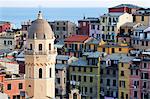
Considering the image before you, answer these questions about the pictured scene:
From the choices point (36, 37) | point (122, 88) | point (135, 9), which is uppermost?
point (135, 9)

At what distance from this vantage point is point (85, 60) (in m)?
69.1

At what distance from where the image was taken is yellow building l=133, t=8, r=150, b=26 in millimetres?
81250

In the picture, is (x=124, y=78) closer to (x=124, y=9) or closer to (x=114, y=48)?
(x=114, y=48)

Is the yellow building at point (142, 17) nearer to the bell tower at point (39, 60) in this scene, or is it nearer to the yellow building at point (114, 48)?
the yellow building at point (114, 48)

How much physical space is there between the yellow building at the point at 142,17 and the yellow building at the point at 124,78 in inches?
648

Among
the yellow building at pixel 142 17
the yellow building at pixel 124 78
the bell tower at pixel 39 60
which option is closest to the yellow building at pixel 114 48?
the yellow building at pixel 124 78

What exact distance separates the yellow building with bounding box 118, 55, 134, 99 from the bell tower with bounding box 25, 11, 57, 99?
19.9 metres

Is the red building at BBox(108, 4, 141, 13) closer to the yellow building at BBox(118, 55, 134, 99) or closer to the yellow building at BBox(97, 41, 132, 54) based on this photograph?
the yellow building at BBox(97, 41, 132, 54)

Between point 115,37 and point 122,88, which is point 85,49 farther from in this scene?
point 122,88

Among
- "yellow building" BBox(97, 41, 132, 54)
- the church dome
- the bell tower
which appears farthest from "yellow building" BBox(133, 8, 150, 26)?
the bell tower

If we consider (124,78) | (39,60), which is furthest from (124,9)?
(39,60)

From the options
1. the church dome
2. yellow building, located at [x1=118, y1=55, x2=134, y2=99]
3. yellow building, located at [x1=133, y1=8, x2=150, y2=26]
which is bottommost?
yellow building, located at [x1=118, y1=55, x2=134, y2=99]

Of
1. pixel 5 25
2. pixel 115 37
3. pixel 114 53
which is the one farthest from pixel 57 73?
pixel 5 25

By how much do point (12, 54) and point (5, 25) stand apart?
22126 mm
